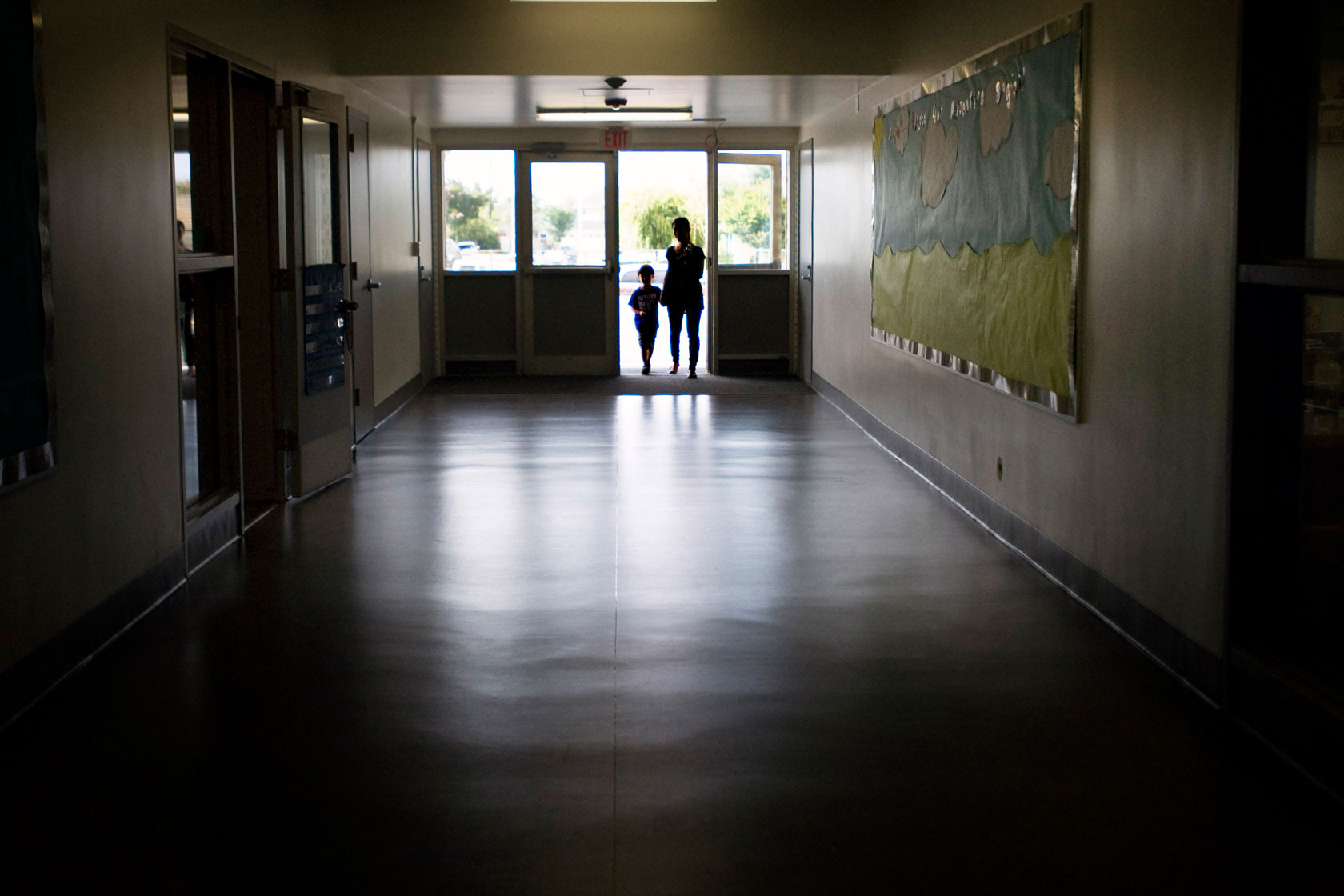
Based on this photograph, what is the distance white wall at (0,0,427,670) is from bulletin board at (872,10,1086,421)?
11.3 feet

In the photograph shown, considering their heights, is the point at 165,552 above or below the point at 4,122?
below

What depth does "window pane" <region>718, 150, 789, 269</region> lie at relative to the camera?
13.9 meters

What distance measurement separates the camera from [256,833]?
308cm

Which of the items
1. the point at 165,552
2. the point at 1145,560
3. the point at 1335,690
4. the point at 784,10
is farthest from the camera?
the point at 784,10

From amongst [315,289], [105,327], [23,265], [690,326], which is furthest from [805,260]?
[23,265]

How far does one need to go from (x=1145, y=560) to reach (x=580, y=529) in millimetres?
2737

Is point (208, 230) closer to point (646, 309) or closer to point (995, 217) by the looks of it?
point (995, 217)

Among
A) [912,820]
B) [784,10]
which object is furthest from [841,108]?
[912,820]

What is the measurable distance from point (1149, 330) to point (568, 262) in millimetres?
9961

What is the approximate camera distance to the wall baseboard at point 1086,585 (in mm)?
4055

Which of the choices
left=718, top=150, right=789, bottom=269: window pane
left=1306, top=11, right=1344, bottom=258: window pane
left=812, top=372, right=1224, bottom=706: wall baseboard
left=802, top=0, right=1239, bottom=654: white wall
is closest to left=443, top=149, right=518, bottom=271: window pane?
left=718, top=150, right=789, bottom=269: window pane

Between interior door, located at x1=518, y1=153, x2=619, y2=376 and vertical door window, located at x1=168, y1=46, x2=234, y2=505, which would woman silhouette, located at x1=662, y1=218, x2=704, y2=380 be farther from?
vertical door window, located at x1=168, y1=46, x2=234, y2=505

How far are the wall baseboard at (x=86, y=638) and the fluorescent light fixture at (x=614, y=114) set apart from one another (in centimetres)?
682

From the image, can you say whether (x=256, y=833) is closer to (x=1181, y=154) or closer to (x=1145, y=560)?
(x=1145, y=560)
